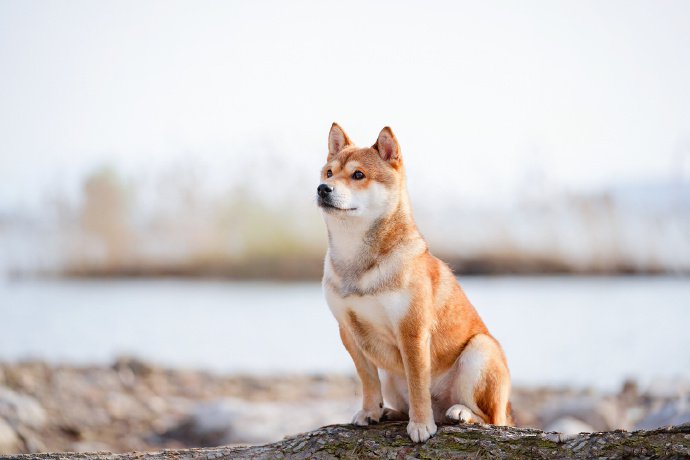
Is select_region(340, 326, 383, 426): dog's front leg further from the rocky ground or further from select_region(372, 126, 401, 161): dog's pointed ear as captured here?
the rocky ground

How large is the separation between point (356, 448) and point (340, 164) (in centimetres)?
154

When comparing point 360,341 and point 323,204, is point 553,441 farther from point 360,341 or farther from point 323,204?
point 323,204

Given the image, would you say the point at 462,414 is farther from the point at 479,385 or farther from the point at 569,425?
the point at 569,425

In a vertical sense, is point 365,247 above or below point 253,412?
above

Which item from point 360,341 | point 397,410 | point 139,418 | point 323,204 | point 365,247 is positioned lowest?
point 139,418

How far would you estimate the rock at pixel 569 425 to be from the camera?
6.85 metres

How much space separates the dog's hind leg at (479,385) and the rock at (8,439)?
480 centimetres

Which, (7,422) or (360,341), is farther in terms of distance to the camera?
(7,422)

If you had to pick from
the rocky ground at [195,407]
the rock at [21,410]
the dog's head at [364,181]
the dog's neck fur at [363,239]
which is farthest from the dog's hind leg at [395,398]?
the rock at [21,410]

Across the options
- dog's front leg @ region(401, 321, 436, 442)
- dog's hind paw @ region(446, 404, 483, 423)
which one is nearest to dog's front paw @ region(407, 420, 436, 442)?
dog's front leg @ region(401, 321, 436, 442)

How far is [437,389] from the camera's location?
13.3ft

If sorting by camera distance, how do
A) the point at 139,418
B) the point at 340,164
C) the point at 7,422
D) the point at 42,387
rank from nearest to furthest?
the point at 340,164 < the point at 7,422 < the point at 139,418 < the point at 42,387

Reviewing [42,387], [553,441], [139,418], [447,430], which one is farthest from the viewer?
[42,387]

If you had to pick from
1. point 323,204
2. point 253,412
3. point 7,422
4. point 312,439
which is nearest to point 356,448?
point 312,439
